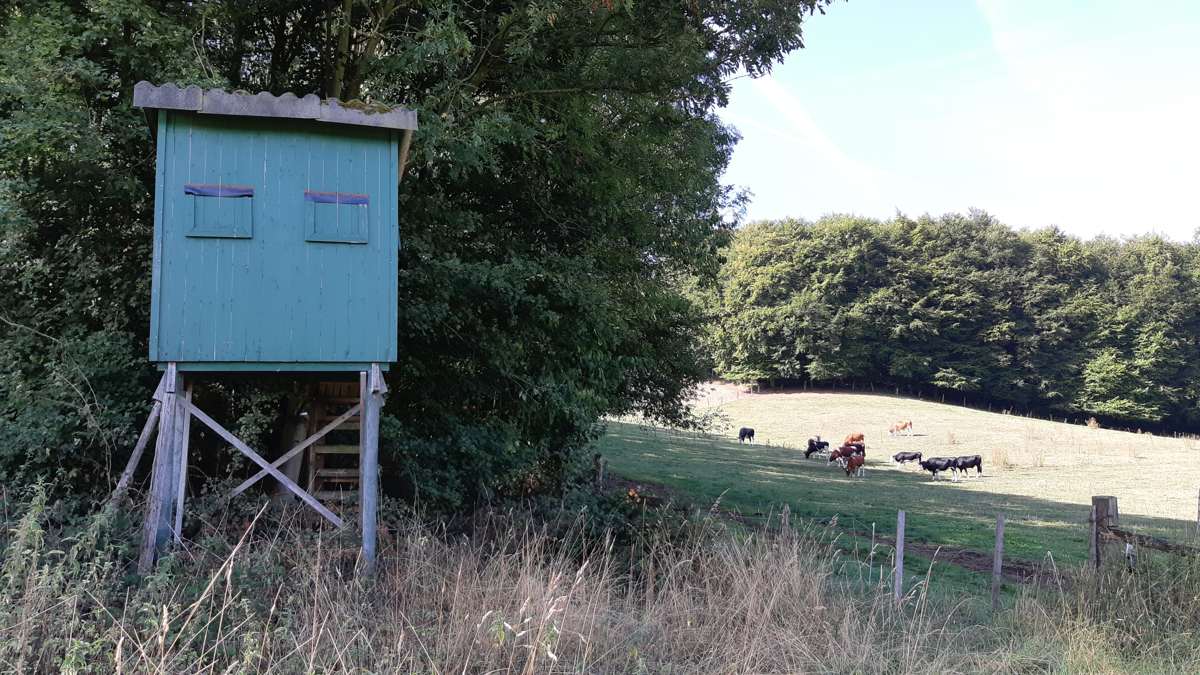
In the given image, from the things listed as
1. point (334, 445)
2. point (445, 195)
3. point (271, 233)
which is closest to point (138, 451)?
point (271, 233)

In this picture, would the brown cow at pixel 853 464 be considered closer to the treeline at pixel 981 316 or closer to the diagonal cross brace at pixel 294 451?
the diagonal cross brace at pixel 294 451

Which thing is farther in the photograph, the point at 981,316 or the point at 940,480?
the point at 981,316

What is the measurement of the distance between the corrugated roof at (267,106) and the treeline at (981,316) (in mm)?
44322

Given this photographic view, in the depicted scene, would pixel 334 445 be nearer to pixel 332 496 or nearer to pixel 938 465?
pixel 332 496

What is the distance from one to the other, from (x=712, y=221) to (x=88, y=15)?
8.83 m

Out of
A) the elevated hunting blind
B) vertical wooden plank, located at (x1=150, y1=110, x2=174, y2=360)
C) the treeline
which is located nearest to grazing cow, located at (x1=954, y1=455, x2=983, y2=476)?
the elevated hunting blind

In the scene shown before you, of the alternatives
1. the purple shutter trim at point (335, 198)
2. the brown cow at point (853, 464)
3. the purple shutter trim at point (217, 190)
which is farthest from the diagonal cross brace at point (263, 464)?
the brown cow at point (853, 464)

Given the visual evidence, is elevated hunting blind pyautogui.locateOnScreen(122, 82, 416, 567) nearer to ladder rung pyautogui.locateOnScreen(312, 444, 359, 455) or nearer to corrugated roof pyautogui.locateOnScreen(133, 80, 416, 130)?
corrugated roof pyautogui.locateOnScreen(133, 80, 416, 130)

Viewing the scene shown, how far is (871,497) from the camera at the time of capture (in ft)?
64.5

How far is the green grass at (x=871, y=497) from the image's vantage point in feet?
47.5

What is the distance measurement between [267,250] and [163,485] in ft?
6.84

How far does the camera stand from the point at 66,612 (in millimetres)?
4480

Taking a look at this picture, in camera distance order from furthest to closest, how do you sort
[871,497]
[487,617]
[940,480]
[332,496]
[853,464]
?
[853,464], [940,480], [871,497], [332,496], [487,617]

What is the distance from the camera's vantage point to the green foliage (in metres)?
8.13
